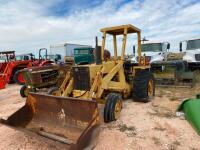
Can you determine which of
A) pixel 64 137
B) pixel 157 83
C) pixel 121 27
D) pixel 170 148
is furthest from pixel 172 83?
pixel 64 137

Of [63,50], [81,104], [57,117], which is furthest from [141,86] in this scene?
[63,50]

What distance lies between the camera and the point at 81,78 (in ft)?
16.9

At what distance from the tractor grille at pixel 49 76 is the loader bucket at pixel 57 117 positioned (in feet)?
12.8

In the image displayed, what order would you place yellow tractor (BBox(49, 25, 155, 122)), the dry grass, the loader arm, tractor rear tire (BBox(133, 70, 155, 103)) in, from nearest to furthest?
the dry grass
yellow tractor (BBox(49, 25, 155, 122))
the loader arm
tractor rear tire (BBox(133, 70, 155, 103))

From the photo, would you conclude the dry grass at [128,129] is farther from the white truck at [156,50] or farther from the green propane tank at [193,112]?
the white truck at [156,50]

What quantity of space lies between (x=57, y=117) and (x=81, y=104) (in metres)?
0.72

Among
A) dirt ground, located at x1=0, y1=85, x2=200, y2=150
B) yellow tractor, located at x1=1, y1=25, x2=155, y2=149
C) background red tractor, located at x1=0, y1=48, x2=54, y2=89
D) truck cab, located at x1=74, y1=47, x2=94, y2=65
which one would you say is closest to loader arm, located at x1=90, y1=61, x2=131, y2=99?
yellow tractor, located at x1=1, y1=25, x2=155, y2=149

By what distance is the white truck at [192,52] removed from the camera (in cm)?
1196

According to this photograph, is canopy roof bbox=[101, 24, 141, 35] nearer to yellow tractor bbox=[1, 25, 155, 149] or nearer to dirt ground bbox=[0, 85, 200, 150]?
yellow tractor bbox=[1, 25, 155, 149]

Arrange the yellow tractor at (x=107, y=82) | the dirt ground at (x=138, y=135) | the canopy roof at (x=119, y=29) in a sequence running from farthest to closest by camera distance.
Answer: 1. the canopy roof at (x=119, y=29)
2. the yellow tractor at (x=107, y=82)
3. the dirt ground at (x=138, y=135)

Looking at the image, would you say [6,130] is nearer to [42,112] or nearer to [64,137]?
[42,112]

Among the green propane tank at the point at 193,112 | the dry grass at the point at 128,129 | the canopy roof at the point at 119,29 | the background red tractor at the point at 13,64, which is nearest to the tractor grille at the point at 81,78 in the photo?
the dry grass at the point at 128,129

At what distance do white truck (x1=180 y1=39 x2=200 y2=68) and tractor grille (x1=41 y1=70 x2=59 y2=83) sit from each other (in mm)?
7735

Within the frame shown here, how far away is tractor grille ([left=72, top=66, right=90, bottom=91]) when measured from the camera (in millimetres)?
5047
